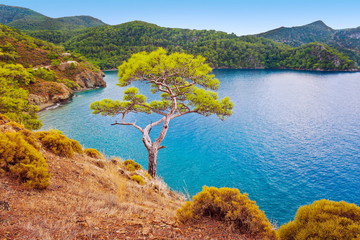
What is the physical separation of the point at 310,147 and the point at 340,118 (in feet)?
53.5

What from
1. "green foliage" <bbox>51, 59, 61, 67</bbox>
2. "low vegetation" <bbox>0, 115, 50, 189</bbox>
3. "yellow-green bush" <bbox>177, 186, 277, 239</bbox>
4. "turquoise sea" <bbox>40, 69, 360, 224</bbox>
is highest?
"green foliage" <bbox>51, 59, 61, 67</bbox>

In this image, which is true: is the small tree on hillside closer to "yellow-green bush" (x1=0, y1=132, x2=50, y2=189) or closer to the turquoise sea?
the turquoise sea

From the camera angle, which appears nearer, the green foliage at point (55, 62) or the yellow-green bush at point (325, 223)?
the yellow-green bush at point (325, 223)

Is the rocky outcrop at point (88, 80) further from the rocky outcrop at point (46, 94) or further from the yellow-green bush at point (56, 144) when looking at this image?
the yellow-green bush at point (56, 144)

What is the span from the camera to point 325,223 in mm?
4348

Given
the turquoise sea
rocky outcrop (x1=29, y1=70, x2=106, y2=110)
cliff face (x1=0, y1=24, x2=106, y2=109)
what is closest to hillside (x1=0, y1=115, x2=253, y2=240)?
the turquoise sea

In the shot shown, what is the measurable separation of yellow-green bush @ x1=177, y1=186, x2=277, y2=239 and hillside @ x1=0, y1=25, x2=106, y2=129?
2256cm

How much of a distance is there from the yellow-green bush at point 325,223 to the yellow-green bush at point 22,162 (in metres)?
7.53

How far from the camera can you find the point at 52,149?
1015cm

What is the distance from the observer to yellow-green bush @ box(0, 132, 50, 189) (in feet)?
21.9

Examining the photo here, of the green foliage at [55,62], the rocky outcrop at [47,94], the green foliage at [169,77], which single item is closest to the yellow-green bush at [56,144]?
the green foliage at [169,77]

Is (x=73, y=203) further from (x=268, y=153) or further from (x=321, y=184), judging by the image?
(x=268, y=153)

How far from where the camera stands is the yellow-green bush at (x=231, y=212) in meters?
5.46

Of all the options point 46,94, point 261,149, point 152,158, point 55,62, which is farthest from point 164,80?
point 55,62
